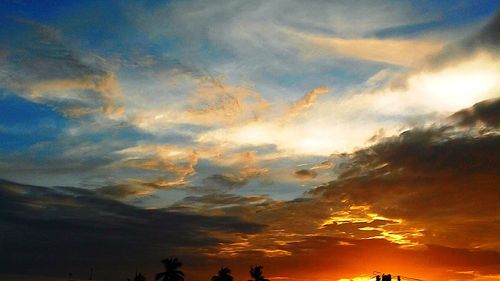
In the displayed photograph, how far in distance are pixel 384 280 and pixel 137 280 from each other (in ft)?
328

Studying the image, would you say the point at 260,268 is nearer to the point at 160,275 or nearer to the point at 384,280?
the point at 160,275

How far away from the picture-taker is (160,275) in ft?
383

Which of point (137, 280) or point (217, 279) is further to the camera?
point (137, 280)

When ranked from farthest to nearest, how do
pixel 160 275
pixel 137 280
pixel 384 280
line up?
pixel 137 280, pixel 160 275, pixel 384 280

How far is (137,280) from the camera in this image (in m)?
142

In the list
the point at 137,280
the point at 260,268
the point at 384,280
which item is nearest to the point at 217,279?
the point at 260,268

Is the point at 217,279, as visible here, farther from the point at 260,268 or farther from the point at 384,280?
the point at 384,280

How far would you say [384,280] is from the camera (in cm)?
5581

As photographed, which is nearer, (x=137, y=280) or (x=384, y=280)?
(x=384, y=280)

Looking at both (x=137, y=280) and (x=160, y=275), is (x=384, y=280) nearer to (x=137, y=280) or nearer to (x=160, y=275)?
(x=160, y=275)

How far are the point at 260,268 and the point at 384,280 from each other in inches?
2645

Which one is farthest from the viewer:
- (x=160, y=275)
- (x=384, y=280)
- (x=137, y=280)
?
(x=137, y=280)

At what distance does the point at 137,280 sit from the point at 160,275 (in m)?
28.9

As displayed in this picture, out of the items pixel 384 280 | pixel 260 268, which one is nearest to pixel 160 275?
pixel 260 268
